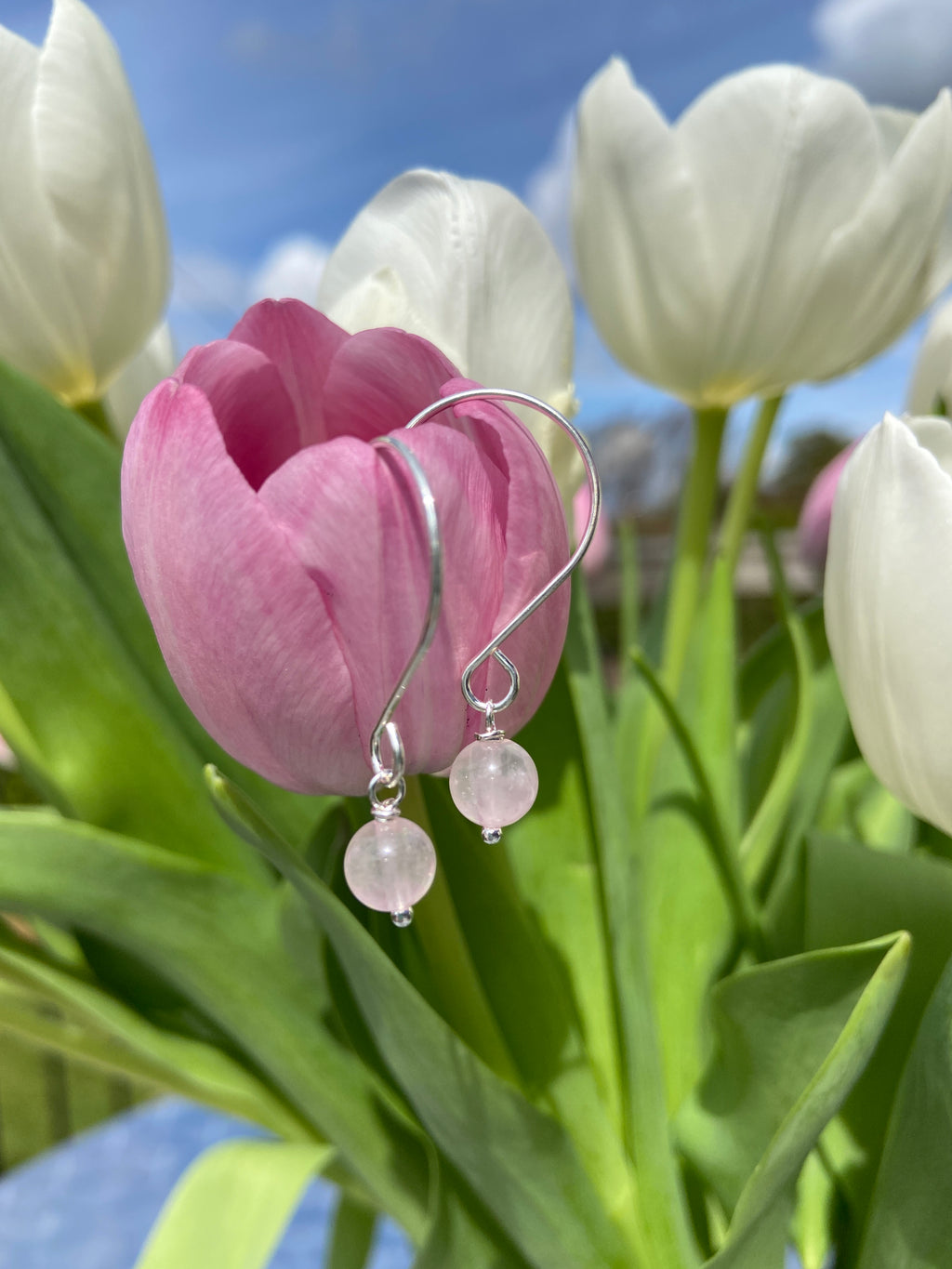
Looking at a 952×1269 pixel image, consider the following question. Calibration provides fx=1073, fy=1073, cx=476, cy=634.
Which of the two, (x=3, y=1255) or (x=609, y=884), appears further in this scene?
(x=3, y=1255)

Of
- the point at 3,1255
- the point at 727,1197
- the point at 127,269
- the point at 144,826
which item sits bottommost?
the point at 3,1255

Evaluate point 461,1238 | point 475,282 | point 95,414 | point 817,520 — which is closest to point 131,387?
point 95,414

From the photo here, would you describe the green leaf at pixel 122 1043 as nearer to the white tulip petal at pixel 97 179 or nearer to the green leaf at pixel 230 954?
the green leaf at pixel 230 954

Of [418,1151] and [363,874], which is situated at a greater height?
[363,874]

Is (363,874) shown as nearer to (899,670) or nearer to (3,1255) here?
(899,670)

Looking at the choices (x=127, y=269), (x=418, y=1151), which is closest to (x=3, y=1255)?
(x=418, y=1151)

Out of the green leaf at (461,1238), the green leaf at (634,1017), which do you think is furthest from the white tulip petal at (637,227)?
the green leaf at (461,1238)
